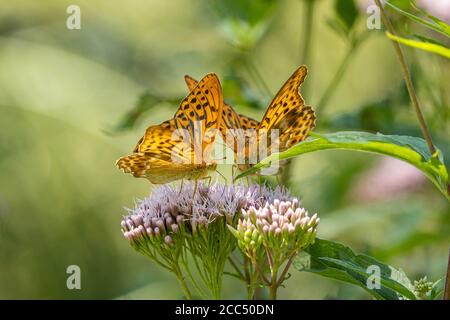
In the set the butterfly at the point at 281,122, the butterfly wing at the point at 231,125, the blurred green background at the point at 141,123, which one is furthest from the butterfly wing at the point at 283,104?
the blurred green background at the point at 141,123

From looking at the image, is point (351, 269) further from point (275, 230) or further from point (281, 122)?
point (281, 122)

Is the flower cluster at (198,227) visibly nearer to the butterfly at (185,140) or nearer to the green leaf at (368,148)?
the butterfly at (185,140)

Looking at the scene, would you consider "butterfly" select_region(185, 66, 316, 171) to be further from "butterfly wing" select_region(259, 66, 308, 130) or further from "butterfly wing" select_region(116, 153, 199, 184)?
"butterfly wing" select_region(116, 153, 199, 184)

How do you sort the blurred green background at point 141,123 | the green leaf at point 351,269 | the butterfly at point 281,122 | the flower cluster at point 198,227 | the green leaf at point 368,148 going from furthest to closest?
the blurred green background at point 141,123, the butterfly at point 281,122, the flower cluster at point 198,227, the green leaf at point 351,269, the green leaf at point 368,148

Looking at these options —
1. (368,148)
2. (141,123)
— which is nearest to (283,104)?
(368,148)

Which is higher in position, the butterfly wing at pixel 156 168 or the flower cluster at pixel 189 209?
the butterfly wing at pixel 156 168

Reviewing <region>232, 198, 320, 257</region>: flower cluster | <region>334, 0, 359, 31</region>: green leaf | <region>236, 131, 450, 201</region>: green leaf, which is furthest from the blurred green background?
<region>236, 131, 450, 201</region>: green leaf

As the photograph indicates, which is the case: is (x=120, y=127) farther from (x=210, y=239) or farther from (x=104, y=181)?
(x=104, y=181)

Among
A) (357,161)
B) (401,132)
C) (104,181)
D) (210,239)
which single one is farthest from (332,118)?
(104,181)
